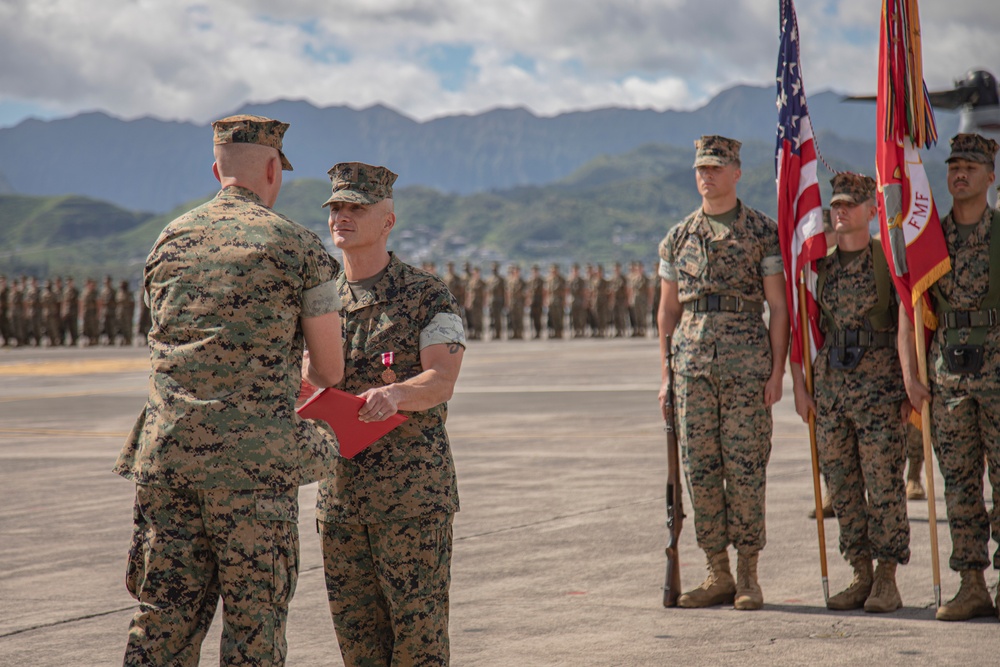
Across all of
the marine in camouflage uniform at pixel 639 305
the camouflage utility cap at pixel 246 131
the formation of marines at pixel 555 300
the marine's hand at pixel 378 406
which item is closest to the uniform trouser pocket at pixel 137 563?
the marine's hand at pixel 378 406

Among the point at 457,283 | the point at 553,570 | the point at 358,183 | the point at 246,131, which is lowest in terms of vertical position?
the point at 553,570

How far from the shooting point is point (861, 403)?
600cm

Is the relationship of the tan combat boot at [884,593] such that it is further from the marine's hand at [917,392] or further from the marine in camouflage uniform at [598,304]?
the marine in camouflage uniform at [598,304]

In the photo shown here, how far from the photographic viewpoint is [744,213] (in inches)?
246

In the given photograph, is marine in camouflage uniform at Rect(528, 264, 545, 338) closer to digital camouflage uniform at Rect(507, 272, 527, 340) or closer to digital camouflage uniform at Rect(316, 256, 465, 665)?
digital camouflage uniform at Rect(507, 272, 527, 340)

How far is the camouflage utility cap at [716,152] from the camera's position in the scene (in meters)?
6.11

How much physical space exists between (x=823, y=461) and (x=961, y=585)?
34.7 inches

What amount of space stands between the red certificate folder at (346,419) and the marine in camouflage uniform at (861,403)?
2906mm

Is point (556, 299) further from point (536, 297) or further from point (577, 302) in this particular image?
point (577, 302)

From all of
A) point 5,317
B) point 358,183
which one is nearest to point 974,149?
point 358,183

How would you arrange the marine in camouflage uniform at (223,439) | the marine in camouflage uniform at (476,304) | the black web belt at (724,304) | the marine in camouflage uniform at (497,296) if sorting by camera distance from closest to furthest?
the marine in camouflage uniform at (223,439) < the black web belt at (724,304) < the marine in camouflage uniform at (497,296) < the marine in camouflage uniform at (476,304)

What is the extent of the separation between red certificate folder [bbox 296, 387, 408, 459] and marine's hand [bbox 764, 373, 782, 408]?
2654 mm

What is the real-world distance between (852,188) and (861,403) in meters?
1.12

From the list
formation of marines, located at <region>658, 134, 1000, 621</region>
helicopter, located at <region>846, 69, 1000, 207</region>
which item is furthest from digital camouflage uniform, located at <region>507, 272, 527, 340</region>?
formation of marines, located at <region>658, 134, 1000, 621</region>
